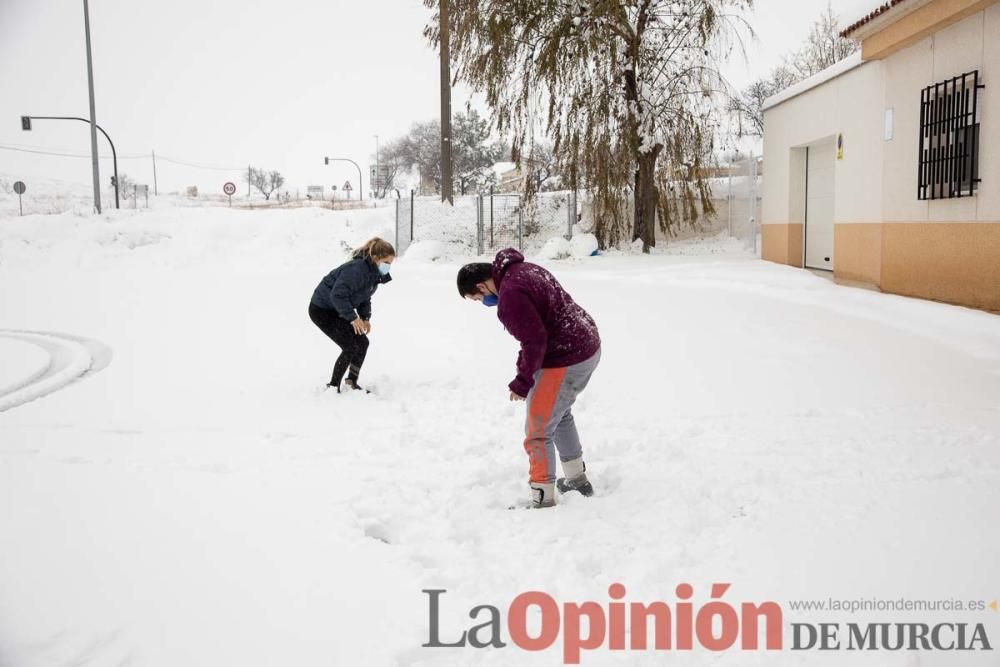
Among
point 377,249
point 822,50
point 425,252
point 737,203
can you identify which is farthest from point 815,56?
point 377,249

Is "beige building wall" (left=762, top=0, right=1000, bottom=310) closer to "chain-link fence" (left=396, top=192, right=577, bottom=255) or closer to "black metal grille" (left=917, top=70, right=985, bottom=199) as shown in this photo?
"black metal grille" (left=917, top=70, right=985, bottom=199)

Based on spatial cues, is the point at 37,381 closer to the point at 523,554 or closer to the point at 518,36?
the point at 523,554

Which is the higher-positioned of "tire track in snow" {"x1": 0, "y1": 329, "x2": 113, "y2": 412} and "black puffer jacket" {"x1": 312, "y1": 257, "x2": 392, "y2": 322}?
"black puffer jacket" {"x1": 312, "y1": 257, "x2": 392, "y2": 322}

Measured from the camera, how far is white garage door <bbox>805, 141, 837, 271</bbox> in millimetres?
15281

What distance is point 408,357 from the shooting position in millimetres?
8469

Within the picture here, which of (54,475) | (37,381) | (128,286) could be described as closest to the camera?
(54,475)

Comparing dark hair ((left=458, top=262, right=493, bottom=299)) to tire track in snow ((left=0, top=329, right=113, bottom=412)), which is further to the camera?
tire track in snow ((left=0, top=329, right=113, bottom=412))

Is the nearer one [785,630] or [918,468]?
[785,630]

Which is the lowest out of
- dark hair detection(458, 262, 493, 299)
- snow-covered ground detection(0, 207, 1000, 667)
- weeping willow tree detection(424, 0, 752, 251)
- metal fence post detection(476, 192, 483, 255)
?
snow-covered ground detection(0, 207, 1000, 667)

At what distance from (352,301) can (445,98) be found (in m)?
19.4

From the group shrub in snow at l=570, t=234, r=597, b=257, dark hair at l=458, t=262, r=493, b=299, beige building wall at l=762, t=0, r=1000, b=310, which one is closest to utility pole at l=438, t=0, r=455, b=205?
shrub in snow at l=570, t=234, r=597, b=257

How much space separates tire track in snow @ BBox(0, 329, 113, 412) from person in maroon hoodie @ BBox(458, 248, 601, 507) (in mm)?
4969

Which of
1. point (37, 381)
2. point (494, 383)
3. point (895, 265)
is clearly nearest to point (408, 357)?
point (494, 383)

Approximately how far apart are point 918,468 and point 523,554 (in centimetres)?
244
